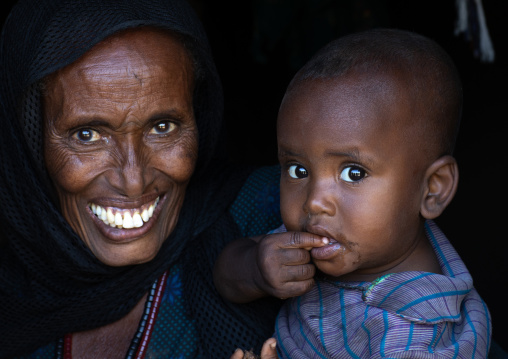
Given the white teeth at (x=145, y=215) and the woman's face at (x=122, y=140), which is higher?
the woman's face at (x=122, y=140)

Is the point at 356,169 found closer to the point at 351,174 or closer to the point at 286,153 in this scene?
the point at 351,174

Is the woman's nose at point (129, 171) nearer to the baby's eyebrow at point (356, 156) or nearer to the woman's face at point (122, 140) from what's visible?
the woman's face at point (122, 140)

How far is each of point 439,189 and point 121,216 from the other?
44.8 inches

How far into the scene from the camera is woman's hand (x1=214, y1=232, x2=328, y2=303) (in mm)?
2045

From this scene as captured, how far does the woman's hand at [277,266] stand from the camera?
2045 mm

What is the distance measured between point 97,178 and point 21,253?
1.69ft

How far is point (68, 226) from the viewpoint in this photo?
2.54 m

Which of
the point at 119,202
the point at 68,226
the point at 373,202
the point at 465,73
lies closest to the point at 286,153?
the point at 373,202

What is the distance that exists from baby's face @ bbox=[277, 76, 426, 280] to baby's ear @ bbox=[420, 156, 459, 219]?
0.15ft

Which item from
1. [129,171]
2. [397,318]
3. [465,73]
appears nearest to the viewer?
[397,318]

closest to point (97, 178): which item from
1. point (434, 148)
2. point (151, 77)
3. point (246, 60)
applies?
point (151, 77)

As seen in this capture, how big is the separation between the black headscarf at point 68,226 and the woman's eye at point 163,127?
11.2 inches

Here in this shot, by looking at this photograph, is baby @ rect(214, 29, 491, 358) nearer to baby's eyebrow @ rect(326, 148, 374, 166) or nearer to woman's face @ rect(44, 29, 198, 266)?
baby's eyebrow @ rect(326, 148, 374, 166)

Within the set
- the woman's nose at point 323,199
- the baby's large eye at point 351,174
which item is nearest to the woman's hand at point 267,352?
the woman's nose at point 323,199
